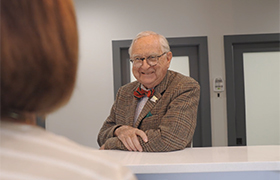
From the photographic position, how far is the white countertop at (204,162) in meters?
1.15

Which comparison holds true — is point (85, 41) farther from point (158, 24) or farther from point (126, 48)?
point (158, 24)

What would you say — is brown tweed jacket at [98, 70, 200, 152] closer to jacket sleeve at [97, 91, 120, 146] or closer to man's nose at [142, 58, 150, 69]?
jacket sleeve at [97, 91, 120, 146]

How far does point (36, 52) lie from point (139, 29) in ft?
10.1

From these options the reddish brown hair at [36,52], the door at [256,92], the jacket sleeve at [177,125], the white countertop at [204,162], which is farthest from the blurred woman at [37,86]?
the door at [256,92]

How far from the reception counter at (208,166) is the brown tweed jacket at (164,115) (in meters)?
0.16

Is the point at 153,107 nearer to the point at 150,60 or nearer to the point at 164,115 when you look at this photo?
the point at 164,115

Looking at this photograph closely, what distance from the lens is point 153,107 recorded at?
1.67m

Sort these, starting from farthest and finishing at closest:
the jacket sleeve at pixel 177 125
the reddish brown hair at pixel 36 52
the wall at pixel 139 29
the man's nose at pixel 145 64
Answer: the wall at pixel 139 29 → the man's nose at pixel 145 64 → the jacket sleeve at pixel 177 125 → the reddish brown hair at pixel 36 52

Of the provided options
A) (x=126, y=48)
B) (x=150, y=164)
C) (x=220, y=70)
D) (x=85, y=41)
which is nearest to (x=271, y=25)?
(x=220, y=70)

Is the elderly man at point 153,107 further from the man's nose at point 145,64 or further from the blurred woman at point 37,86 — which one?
the blurred woman at point 37,86

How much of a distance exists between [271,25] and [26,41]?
11.3 feet

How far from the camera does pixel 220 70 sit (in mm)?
3365

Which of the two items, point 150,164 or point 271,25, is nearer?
point 150,164

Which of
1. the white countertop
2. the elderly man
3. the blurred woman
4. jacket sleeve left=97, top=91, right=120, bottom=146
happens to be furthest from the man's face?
the blurred woman
